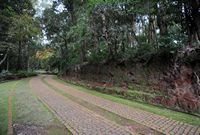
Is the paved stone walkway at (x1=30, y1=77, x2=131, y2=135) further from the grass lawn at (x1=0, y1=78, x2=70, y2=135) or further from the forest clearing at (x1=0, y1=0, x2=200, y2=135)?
the grass lawn at (x1=0, y1=78, x2=70, y2=135)

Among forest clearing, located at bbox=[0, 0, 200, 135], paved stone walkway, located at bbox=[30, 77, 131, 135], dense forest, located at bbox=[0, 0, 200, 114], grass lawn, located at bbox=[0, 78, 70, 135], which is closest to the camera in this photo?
paved stone walkway, located at bbox=[30, 77, 131, 135]

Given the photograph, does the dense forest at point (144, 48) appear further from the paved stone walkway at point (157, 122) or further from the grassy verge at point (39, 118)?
the grassy verge at point (39, 118)

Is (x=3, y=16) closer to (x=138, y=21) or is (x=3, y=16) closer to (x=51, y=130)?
(x=138, y=21)

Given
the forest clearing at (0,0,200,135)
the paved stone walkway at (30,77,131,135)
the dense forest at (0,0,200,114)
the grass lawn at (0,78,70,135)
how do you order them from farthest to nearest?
1. the dense forest at (0,0,200,114)
2. the forest clearing at (0,0,200,135)
3. the grass lawn at (0,78,70,135)
4. the paved stone walkway at (30,77,131,135)

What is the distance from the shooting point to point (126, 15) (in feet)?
47.1

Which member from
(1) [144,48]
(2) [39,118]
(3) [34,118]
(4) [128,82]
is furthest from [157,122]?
(1) [144,48]

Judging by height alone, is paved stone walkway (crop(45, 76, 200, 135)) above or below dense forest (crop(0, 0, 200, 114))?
below

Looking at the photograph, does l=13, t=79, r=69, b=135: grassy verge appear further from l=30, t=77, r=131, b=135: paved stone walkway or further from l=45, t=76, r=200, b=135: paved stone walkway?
l=45, t=76, r=200, b=135: paved stone walkway

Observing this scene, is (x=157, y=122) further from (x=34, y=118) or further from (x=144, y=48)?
(x=144, y=48)

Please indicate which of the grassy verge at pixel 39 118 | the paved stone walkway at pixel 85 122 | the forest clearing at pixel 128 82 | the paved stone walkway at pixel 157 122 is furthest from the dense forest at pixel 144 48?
the grassy verge at pixel 39 118

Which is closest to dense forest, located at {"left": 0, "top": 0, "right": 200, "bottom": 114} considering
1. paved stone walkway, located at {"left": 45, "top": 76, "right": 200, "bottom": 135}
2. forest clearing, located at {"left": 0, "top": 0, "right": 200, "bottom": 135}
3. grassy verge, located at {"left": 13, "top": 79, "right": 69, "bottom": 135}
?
forest clearing, located at {"left": 0, "top": 0, "right": 200, "bottom": 135}

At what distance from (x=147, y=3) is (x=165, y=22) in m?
1.65

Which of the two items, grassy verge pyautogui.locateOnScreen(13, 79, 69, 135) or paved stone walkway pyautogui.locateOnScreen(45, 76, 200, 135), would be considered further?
grassy verge pyautogui.locateOnScreen(13, 79, 69, 135)

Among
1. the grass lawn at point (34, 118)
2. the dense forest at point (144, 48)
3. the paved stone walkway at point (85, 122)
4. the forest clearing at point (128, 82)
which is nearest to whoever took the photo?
the paved stone walkway at point (85, 122)
